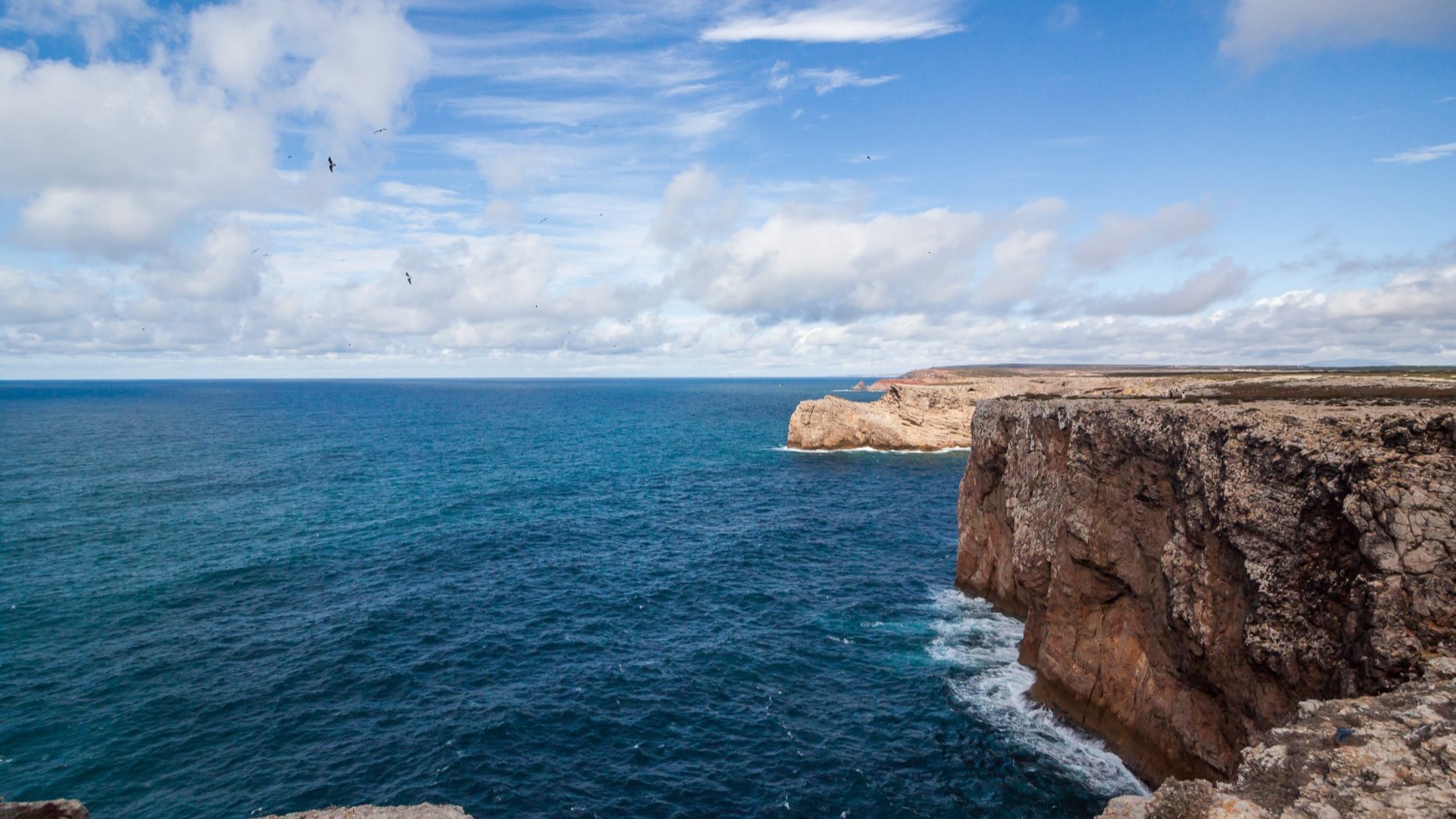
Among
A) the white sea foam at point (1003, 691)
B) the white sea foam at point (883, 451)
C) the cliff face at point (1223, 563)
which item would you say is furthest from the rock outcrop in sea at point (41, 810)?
the white sea foam at point (883, 451)

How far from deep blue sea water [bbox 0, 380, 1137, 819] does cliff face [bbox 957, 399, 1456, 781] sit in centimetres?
332

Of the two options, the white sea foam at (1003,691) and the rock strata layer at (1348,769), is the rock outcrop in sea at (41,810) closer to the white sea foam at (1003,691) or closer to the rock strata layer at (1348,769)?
the rock strata layer at (1348,769)

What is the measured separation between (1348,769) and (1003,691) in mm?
21018

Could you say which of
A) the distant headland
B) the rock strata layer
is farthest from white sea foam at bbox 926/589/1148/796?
the rock strata layer

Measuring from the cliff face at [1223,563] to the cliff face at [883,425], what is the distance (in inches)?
2893

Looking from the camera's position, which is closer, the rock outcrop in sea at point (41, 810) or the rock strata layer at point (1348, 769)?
the rock strata layer at point (1348, 769)

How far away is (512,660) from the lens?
36531mm

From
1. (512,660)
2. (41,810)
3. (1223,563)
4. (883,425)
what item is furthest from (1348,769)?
(883,425)

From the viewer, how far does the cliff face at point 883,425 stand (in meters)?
110

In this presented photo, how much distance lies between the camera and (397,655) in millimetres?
36562

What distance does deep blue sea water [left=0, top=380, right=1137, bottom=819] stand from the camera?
26406 mm

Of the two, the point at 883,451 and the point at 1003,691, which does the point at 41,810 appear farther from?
the point at 883,451

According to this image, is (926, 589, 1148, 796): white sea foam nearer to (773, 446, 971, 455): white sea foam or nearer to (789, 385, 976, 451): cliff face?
(773, 446, 971, 455): white sea foam

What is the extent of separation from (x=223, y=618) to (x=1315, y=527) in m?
52.9
